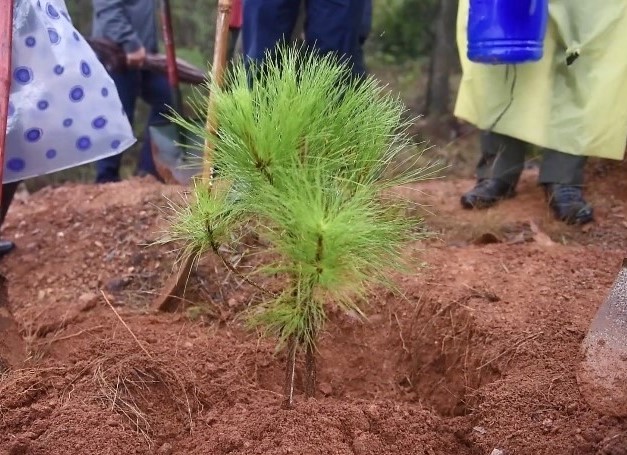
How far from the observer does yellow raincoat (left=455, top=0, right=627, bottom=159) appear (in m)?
2.88

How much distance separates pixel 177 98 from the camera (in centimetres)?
410

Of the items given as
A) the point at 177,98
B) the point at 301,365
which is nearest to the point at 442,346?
the point at 301,365

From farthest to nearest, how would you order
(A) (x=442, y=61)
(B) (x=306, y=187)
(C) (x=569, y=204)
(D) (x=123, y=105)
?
(A) (x=442, y=61) < (D) (x=123, y=105) < (C) (x=569, y=204) < (B) (x=306, y=187)

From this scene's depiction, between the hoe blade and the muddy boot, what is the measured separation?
138 centimetres

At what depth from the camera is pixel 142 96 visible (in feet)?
14.8

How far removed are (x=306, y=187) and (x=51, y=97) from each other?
116cm

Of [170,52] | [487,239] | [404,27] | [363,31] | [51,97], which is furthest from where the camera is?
[404,27]

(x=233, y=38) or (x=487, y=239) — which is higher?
(x=233, y=38)

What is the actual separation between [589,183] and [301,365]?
2179mm

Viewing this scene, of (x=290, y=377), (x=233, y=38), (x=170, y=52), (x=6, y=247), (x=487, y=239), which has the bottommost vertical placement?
(x=6, y=247)

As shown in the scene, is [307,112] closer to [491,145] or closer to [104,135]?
[104,135]

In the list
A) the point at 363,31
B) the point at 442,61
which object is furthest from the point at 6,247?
the point at 442,61

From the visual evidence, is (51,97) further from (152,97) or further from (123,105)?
(152,97)

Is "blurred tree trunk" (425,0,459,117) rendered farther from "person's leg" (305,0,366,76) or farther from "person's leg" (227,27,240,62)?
"person's leg" (305,0,366,76)
